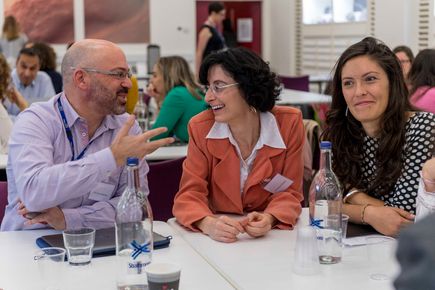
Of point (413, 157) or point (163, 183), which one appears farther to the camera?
point (163, 183)

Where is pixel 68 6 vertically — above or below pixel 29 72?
above

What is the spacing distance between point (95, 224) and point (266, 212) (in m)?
0.65

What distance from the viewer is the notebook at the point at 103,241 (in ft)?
6.75

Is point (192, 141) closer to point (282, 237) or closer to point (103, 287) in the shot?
point (282, 237)

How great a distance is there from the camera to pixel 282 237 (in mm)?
2279

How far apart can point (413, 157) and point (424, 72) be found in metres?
2.11

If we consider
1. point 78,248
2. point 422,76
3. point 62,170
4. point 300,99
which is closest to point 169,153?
point 422,76

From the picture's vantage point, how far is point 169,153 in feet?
13.6

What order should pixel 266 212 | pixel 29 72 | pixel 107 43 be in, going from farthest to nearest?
pixel 29 72
pixel 107 43
pixel 266 212

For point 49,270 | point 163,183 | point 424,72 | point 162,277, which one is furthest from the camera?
point 424,72

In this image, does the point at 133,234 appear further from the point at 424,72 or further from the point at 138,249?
the point at 424,72

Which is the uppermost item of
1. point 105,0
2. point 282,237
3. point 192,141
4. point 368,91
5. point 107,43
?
point 105,0

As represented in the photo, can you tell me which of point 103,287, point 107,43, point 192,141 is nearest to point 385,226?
point 192,141

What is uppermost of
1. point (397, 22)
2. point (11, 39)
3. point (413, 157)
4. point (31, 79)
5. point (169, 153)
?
point (397, 22)
